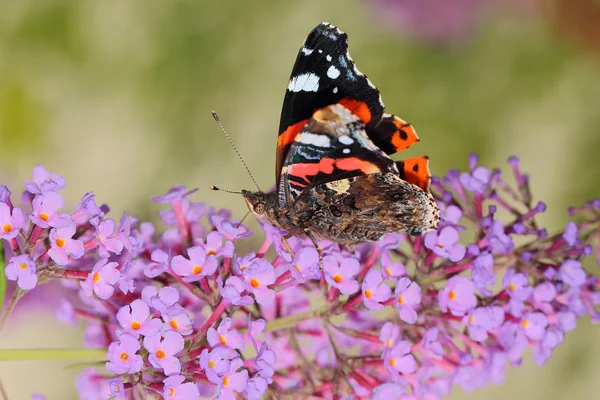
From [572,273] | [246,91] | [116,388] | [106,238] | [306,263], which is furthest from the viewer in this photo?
[246,91]

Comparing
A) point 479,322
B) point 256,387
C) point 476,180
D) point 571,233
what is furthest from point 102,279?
point 571,233

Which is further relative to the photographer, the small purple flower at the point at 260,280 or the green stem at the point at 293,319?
the green stem at the point at 293,319

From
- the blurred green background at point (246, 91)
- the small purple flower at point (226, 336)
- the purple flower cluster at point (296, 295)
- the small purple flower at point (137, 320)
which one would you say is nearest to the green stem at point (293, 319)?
the purple flower cluster at point (296, 295)

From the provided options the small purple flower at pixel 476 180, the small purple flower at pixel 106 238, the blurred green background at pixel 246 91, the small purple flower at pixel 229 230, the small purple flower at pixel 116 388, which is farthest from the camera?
the blurred green background at pixel 246 91

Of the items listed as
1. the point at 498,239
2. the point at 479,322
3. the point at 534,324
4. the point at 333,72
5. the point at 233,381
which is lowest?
the point at 534,324

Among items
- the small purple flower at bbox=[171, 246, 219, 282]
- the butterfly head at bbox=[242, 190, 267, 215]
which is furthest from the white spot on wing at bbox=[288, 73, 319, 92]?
the small purple flower at bbox=[171, 246, 219, 282]

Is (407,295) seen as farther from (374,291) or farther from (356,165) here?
(356,165)

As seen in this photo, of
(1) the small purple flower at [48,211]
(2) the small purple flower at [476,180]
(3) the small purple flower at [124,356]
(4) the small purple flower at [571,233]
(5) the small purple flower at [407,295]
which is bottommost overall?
(4) the small purple flower at [571,233]

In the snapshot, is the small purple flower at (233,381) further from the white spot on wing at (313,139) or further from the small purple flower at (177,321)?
the white spot on wing at (313,139)

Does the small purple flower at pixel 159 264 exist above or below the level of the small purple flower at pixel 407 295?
above
